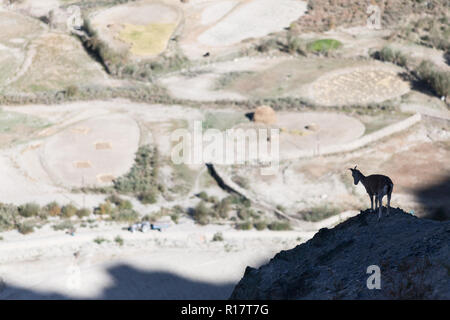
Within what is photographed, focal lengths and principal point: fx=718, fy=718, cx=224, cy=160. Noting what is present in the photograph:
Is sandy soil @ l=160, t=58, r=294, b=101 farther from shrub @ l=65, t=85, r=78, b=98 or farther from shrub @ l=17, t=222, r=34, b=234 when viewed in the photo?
shrub @ l=17, t=222, r=34, b=234

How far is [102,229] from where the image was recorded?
134ft

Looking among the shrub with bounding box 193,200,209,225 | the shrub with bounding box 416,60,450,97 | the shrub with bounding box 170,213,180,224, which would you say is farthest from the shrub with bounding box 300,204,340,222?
the shrub with bounding box 416,60,450,97

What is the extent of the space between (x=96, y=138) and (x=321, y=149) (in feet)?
53.1

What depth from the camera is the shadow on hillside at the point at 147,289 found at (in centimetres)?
3509

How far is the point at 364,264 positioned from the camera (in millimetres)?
22219

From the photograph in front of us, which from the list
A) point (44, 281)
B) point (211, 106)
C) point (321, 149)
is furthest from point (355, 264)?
point (211, 106)

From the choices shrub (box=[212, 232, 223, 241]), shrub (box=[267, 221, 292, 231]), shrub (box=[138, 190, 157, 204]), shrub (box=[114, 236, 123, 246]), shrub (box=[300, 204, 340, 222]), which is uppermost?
shrub (box=[300, 204, 340, 222])

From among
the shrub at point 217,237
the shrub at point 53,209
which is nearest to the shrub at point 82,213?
the shrub at point 53,209

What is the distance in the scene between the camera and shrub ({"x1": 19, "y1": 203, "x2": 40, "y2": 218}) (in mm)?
41719

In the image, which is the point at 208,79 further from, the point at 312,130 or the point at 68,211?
the point at 68,211

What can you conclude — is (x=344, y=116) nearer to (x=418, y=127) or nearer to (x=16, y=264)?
(x=418, y=127)

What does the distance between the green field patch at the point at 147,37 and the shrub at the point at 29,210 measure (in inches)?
1168

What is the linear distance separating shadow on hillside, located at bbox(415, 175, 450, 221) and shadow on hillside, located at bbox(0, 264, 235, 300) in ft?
46.3

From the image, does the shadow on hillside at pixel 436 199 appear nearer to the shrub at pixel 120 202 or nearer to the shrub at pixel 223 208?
the shrub at pixel 223 208
